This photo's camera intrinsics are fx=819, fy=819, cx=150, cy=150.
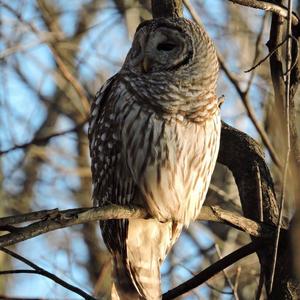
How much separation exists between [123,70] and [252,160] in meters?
0.95

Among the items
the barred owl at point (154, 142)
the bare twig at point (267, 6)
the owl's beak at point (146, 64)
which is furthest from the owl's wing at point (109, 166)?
the bare twig at point (267, 6)

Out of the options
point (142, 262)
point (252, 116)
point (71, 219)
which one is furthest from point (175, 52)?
point (71, 219)

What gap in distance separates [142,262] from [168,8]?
148cm

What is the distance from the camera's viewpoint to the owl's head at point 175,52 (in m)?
4.59

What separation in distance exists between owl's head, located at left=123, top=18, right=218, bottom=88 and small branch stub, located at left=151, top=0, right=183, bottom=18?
3.7 inches

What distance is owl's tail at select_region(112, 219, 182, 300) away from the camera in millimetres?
4699

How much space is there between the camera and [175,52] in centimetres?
467

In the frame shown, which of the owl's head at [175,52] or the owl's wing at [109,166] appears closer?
the owl's wing at [109,166]

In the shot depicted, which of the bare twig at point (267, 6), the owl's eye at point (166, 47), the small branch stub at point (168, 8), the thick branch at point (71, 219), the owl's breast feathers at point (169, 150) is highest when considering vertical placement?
the small branch stub at point (168, 8)

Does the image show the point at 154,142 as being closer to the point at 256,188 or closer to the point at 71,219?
the point at 256,188

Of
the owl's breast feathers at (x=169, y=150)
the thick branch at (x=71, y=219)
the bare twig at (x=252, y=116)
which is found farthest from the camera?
the bare twig at (x=252, y=116)

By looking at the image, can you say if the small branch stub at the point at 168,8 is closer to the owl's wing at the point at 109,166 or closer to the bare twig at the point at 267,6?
the owl's wing at the point at 109,166

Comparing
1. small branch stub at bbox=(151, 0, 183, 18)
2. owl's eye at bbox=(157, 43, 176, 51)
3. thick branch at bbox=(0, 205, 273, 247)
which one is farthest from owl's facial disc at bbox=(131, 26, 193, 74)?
thick branch at bbox=(0, 205, 273, 247)

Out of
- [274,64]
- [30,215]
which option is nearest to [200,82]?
[274,64]
